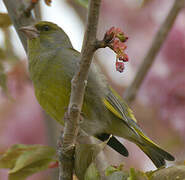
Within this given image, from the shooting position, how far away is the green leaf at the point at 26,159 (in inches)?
94.3

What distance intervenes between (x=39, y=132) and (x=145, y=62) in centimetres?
118

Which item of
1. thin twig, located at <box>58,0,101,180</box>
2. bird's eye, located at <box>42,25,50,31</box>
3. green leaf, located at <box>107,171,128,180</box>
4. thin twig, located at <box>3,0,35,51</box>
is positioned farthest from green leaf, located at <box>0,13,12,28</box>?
green leaf, located at <box>107,171,128,180</box>

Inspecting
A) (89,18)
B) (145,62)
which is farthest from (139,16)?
(89,18)

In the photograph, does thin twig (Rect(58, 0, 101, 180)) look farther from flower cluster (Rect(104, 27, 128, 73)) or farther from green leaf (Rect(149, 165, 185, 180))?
green leaf (Rect(149, 165, 185, 180))

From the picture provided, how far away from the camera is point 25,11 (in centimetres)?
269

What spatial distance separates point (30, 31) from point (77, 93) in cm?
122

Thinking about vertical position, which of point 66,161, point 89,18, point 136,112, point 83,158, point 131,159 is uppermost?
point 89,18

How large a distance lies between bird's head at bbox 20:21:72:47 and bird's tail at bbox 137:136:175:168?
0.94 m

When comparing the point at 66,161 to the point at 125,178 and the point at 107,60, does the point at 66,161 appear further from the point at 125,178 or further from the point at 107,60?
the point at 107,60

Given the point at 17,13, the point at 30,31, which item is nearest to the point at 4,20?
the point at 17,13

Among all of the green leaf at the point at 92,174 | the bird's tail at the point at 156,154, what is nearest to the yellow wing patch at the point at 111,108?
the bird's tail at the point at 156,154

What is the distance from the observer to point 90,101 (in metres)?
2.76

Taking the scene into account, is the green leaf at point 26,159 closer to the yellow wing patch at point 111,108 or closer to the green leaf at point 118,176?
the yellow wing patch at point 111,108

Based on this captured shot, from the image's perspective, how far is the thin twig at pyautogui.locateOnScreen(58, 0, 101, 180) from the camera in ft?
5.24
